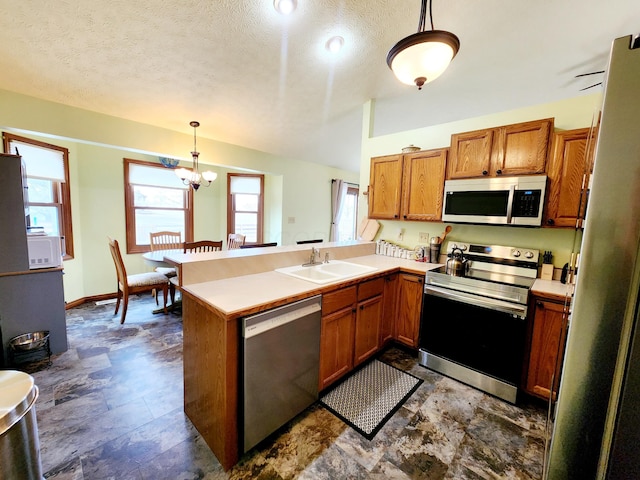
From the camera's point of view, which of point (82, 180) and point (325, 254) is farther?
point (82, 180)

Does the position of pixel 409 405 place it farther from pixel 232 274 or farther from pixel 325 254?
pixel 232 274

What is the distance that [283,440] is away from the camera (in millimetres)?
1535

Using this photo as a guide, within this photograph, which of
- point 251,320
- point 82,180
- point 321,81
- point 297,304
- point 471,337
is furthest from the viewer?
point 82,180

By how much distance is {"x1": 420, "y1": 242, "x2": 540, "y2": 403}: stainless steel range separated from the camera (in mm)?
1841

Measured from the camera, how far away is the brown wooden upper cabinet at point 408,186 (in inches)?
100

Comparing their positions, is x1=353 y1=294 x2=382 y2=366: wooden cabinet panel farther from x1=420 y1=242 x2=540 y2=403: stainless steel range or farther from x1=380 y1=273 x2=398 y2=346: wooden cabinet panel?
x1=420 y1=242 x2=540 y2=403: stainless steel range

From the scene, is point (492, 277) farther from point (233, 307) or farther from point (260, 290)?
point (233, 307)

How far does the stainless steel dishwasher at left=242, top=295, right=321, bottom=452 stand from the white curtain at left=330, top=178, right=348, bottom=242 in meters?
4.70

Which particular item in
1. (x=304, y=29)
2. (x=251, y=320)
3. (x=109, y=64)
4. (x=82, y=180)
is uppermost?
(x=304, y=29)

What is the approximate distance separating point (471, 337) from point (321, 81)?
2806 mm

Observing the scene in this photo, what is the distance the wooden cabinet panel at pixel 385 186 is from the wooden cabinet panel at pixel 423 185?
0.08m

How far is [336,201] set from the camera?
6.19m

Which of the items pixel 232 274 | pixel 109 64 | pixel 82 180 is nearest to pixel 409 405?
pixel 232 274

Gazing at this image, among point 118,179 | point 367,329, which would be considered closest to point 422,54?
point 367,329
